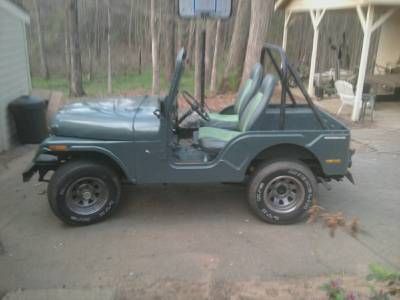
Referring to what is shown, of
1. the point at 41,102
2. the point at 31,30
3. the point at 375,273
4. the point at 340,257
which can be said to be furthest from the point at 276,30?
the point at 375,273

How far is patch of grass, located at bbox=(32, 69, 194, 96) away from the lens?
1625 centimetres

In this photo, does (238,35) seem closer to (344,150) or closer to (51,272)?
(344,150)

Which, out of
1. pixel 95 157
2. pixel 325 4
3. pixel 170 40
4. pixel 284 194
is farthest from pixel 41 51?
pixel 284 194

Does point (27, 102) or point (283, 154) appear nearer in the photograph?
point (283, 154)

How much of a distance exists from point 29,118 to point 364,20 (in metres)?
7.08

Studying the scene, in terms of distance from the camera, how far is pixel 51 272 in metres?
3.40

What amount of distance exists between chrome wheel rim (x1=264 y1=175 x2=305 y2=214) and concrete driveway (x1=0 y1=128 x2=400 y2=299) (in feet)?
0.69

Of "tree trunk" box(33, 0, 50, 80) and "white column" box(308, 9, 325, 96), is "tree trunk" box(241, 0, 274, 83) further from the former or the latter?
"tree trunk" box(33, 0, 50, 80)

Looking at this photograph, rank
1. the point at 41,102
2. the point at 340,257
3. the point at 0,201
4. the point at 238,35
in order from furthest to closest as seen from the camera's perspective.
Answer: the point at 238,35 → the point at 41,102 → the point at 0,201 → the point at 340,257

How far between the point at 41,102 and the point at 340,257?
5.85 m

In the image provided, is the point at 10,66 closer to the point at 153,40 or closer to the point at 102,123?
the point at 102,123

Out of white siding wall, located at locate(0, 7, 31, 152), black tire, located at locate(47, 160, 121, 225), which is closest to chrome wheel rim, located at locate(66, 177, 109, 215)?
black tire, located at locate(47, 160, 121, 225)

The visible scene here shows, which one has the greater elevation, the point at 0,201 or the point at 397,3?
the point at 397,3

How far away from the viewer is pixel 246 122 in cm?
425
